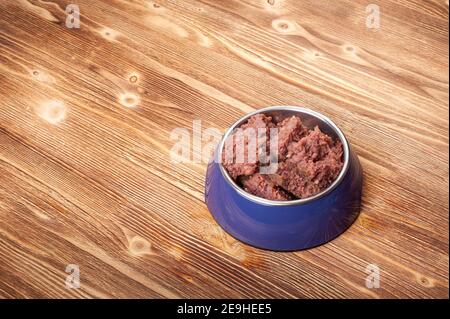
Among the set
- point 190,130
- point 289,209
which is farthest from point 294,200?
point 190,130

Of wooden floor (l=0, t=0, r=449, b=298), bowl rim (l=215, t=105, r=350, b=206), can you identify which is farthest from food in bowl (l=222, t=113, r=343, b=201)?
wooden floor (l=0, t=0, r=449, b=298)

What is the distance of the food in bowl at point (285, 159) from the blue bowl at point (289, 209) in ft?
0.07

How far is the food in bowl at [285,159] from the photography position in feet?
3.61

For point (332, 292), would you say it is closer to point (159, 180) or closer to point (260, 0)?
point (159, 180)

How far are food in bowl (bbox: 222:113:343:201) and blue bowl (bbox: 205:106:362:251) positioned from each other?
0.02 m

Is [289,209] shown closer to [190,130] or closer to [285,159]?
[285,159]

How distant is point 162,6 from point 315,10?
360 millimetres

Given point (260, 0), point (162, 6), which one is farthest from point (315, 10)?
point (162, 6)

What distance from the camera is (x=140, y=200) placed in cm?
126

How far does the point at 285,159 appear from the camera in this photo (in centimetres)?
113

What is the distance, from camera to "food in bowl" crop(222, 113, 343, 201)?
1100 millimetres

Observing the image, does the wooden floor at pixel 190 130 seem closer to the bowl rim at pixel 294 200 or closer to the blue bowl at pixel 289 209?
the blue bowl at pixel 289 209

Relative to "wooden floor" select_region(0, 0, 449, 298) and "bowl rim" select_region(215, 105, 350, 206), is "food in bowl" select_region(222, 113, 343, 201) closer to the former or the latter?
"bowl rim" select_region(215, 105, 350, 206)

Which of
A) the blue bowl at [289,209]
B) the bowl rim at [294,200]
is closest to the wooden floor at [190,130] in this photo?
the blue bowl at [289,209]
